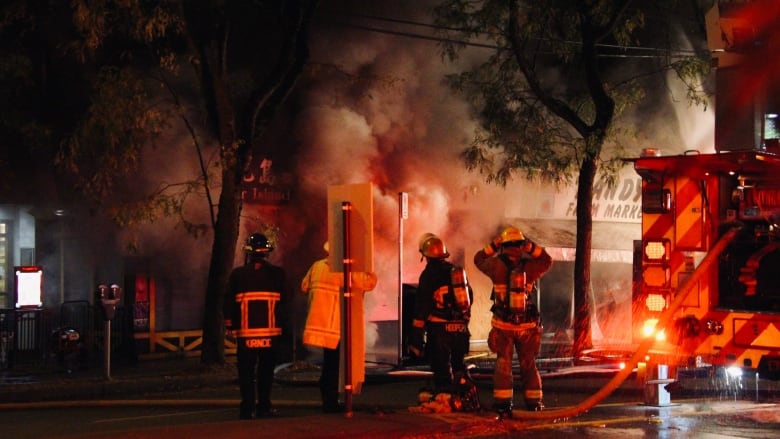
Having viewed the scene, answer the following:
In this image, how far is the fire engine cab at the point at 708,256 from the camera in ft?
26.6

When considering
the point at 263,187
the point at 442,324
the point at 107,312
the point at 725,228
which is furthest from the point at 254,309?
the point at 263,187

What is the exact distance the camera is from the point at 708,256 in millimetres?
8102

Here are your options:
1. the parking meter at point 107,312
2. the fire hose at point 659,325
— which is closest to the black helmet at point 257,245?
the fire hose at point 659,325

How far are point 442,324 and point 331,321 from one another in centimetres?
98

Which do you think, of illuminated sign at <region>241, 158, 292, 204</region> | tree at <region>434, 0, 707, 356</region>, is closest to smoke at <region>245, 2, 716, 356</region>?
illuminated sign at <region>241, 158, 292, 204</region>

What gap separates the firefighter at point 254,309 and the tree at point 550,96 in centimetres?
821

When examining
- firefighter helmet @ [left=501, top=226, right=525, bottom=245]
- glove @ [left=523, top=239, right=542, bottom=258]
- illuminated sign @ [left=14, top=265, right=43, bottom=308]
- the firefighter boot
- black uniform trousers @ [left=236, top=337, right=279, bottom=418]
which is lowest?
the firefighter boot

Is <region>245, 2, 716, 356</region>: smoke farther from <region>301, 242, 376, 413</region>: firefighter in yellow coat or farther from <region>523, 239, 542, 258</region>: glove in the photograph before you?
<region>523, 239, 542, 258</region>: glove

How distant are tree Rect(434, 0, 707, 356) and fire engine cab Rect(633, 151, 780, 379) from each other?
712 centimetres

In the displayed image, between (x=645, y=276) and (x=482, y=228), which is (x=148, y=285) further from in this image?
(x=645, y=276)

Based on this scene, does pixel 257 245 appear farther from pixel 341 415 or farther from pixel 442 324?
pixel 442 324

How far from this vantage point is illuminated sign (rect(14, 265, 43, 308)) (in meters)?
14.2

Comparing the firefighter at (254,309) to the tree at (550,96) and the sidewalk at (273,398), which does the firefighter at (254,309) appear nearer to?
the sidewalk at (273,398)

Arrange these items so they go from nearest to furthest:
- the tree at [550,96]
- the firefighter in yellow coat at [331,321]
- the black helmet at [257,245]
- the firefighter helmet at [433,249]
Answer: the firefighter in yellow coat at [331,321] < the black helmet at [257,245] < the firefighter helmet at [433,249] < the tree at [550,96]
